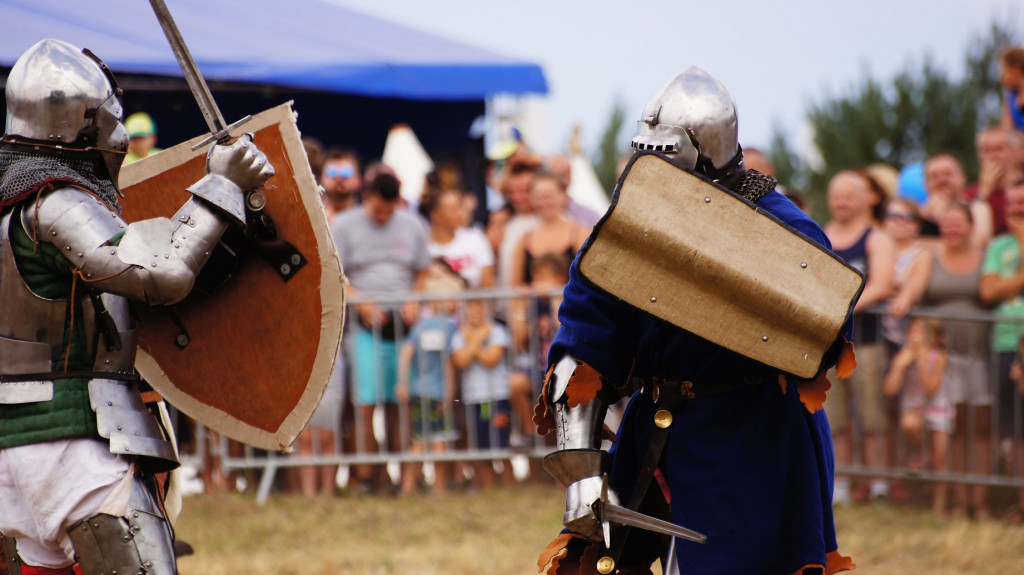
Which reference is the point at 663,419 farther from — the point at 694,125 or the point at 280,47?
the point at 280,47

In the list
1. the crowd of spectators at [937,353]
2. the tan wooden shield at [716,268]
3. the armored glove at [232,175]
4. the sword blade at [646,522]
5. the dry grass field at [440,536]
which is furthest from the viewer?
the crowd of spectators at [937,353]

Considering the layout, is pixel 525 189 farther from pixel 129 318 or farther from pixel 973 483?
pixel 129 318

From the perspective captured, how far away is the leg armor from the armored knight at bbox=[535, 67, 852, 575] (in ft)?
3.28

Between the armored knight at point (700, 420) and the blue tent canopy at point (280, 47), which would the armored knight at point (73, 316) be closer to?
the armored knight at point (700, 420)

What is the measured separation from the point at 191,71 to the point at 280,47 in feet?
15.0

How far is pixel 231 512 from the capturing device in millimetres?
6789

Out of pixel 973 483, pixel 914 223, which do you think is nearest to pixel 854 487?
pixel 973 483

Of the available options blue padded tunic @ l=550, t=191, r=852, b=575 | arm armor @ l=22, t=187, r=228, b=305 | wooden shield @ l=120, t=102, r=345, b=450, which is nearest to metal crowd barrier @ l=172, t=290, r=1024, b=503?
wooden shield @ l=120, t=102, r=345, b=450

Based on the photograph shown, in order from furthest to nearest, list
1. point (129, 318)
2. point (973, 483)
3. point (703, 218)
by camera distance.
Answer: point (973, 483), point (129, 318), point (703, 218)

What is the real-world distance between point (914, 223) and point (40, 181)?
5.07 metres

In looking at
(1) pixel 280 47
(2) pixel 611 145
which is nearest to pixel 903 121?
(2) pixel 611 145

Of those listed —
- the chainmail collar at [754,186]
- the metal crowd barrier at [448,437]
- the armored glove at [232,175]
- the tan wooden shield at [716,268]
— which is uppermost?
the armored glove at [232,175]

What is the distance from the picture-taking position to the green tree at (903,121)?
23.6 meters

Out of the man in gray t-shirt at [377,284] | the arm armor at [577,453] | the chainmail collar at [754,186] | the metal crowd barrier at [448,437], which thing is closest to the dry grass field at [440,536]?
the metal crowd barrier at [448,437]
